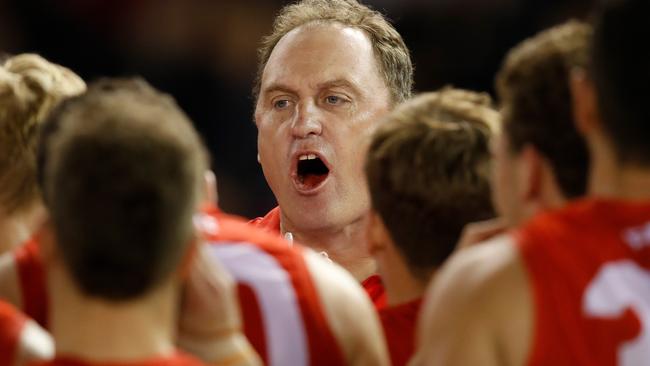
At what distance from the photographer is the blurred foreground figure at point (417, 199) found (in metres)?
2.37

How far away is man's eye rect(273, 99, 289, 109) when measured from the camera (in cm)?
381

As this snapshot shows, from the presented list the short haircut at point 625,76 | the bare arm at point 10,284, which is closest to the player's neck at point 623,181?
the short haircut at point 625,76

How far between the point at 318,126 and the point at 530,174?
5.81 feet

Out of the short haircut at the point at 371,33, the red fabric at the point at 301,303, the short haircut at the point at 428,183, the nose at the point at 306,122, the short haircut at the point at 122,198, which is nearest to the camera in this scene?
the short haircut at the point at 122,198

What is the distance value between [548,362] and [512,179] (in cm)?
40

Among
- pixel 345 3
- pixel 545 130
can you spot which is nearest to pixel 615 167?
pixel 545 130

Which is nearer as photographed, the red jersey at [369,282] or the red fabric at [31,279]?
the red fabric at [31,279]

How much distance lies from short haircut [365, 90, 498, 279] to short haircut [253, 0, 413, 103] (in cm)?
154

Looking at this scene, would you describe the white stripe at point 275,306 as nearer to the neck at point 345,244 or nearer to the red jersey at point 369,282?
the red jersey at point 369,282

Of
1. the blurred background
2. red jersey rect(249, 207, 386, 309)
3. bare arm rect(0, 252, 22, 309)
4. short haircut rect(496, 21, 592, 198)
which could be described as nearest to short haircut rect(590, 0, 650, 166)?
short haircut rect(496, 21, 592, 198)

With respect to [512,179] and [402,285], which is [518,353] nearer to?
[512,179]

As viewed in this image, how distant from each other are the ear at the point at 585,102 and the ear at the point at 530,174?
0.35 feet

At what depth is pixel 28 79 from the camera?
2.62m

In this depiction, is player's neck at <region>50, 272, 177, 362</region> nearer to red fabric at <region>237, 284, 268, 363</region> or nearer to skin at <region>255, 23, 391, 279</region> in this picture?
red fabric at <region>237, 284, 268, 363</region>
